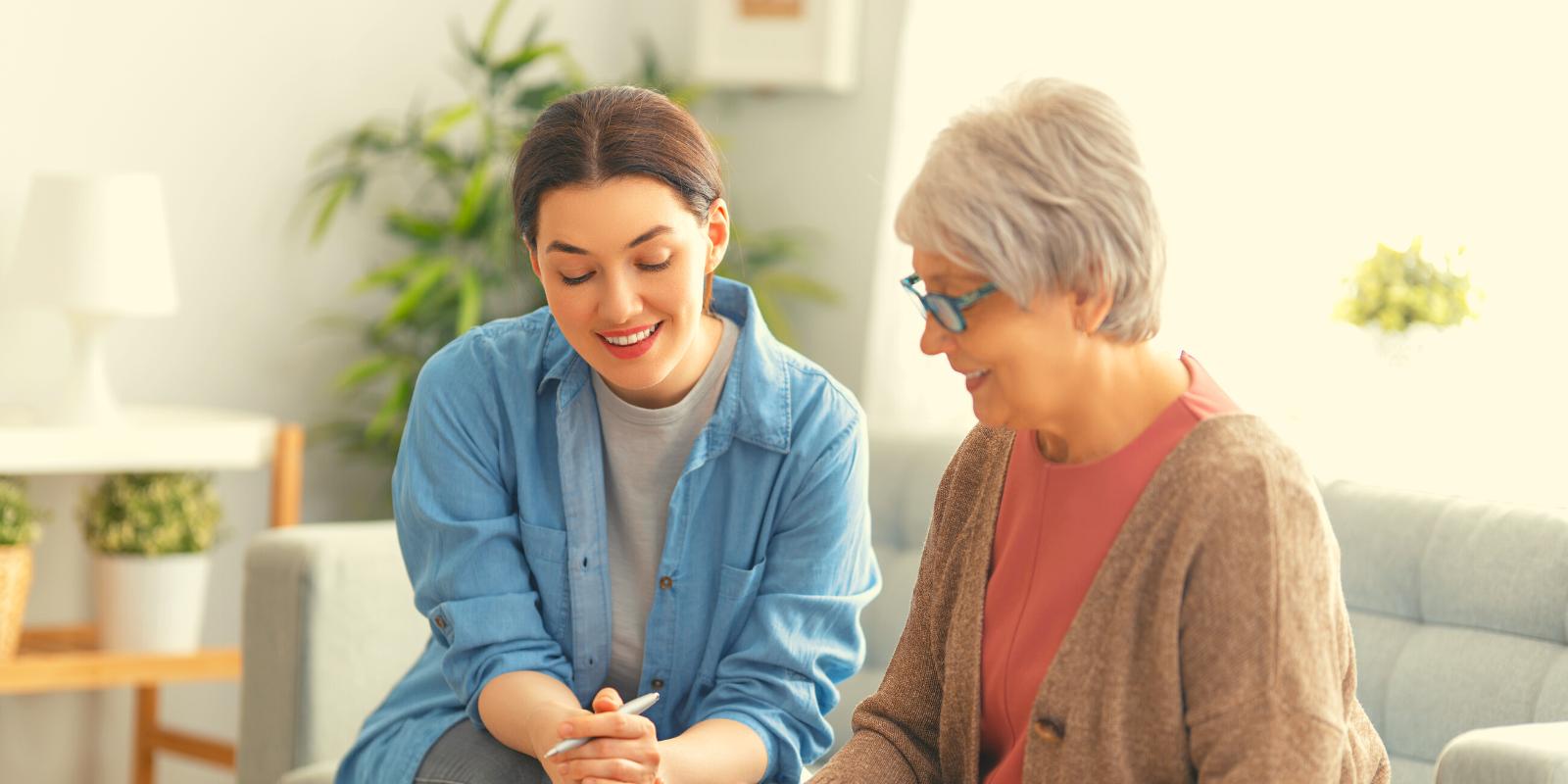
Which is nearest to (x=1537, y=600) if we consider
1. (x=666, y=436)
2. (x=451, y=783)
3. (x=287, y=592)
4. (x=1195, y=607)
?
(x=1195, y=607)

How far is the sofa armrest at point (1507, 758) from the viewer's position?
142cm

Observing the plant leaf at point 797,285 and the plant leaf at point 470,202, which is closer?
the plant leaf at point 470,202

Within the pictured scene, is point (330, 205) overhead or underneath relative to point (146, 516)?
overhead

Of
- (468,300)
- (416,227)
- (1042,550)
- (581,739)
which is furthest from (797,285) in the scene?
(1042,550)

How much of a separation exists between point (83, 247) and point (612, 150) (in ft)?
5.43

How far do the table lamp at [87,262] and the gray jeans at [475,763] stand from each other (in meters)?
1.47

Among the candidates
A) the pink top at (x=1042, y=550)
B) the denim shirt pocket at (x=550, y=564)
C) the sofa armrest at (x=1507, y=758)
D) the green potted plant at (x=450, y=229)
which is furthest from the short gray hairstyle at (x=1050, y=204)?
the green potted plant at (x=450, y=229)

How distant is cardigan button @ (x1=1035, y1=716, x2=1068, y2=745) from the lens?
4.18 feet

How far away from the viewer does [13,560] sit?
2.85 m

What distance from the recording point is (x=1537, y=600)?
6.10 feet

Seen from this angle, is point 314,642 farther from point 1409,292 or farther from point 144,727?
point 1409,292

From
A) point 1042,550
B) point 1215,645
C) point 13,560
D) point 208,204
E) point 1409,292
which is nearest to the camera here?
point 1215,645

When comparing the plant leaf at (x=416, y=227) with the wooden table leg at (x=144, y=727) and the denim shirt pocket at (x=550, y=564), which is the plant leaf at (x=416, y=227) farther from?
the denim shirt pocket at (x=550, y=564)

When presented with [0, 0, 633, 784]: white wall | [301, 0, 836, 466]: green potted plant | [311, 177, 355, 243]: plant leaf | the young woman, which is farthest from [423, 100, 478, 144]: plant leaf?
the young woman
